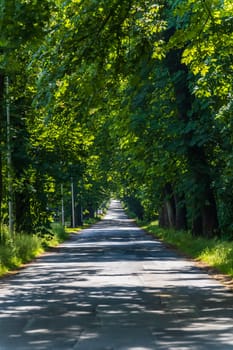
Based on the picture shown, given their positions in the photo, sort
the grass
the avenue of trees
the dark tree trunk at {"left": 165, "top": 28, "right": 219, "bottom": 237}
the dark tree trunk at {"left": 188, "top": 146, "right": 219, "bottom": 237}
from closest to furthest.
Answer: the avenue of trees → the grass → the dark tree trunk at {"left": 165, "top": 28, "right": 219, "bottom": 237} → the dark tree trunk at {"left": 188, "top": 146, "right": 219, "bottom": 237}

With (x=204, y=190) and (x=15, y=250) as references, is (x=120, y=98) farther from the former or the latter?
(x=15, y=250)

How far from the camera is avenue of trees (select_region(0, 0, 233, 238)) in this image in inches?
460

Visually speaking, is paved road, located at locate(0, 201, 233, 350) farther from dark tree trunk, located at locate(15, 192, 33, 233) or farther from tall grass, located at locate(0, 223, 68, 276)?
dark tree trunk, located at locate(15, 192, 33, 233)

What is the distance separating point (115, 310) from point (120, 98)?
60.5 ft

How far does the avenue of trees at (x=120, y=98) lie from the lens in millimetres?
11672

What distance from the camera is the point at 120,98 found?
28609 millimetres

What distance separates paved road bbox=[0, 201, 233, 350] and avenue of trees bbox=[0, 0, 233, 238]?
356 cm

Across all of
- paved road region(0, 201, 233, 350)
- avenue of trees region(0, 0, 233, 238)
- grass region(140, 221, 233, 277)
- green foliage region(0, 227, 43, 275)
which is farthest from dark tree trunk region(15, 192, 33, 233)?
paved road region(0, 201, 233, 350)

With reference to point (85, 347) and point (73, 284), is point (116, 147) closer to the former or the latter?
point (73, 284)

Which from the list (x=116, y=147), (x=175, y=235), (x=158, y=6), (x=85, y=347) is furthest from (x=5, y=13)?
(x=116, y=147)

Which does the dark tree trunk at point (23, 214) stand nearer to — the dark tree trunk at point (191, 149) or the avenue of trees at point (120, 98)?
the avenue of trees at point (120, 98)

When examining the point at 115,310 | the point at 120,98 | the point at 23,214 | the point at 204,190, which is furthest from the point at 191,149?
the point at 115,310

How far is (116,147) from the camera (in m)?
39.9

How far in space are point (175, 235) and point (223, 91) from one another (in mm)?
13694
